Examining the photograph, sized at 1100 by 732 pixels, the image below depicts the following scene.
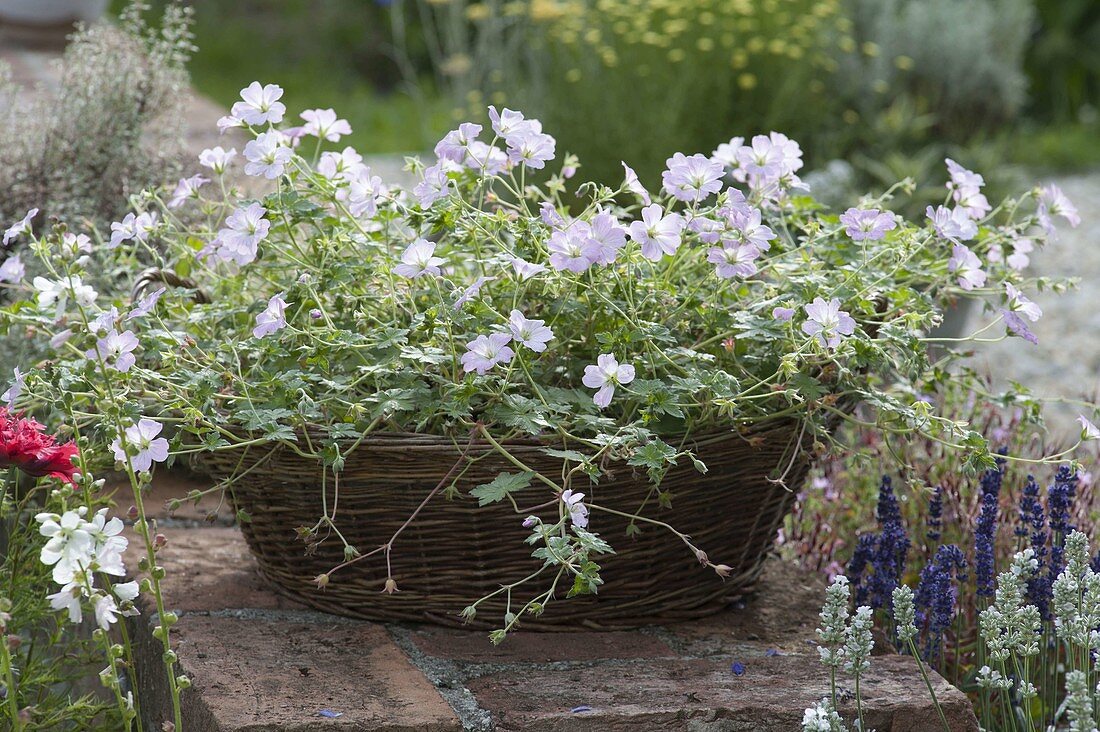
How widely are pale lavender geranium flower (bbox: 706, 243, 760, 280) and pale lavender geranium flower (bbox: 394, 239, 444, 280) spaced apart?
1.10ft

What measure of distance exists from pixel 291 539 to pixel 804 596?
749mm

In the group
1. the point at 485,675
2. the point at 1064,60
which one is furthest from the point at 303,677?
the point at 1064,60

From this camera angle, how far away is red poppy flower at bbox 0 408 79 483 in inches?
52.2

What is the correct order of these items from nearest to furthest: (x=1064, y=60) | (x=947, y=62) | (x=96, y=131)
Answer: (x=96, y=131) < (x=947, y=62) < (x=1064, y=60)

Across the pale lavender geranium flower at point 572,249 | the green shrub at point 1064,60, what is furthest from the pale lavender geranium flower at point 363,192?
the green shrub at point 1064,60

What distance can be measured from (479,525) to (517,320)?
0.28 metres

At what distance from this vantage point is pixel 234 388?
62.4 inches

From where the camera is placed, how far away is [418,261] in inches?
57.2

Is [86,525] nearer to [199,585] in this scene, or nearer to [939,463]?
[199,585]

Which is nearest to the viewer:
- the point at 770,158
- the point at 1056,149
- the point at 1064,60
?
the point at 770,158

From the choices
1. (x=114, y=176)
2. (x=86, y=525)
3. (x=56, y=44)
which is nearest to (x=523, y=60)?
(x=56, y=44)

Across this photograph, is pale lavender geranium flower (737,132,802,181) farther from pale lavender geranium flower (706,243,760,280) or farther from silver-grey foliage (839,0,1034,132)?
silver-grey foliage (839,0,1034,132)

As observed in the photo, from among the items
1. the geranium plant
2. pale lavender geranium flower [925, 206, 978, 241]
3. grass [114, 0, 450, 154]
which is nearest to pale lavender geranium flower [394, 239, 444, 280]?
the geranium plant

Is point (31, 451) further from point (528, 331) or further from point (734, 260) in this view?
point (734, 260)
